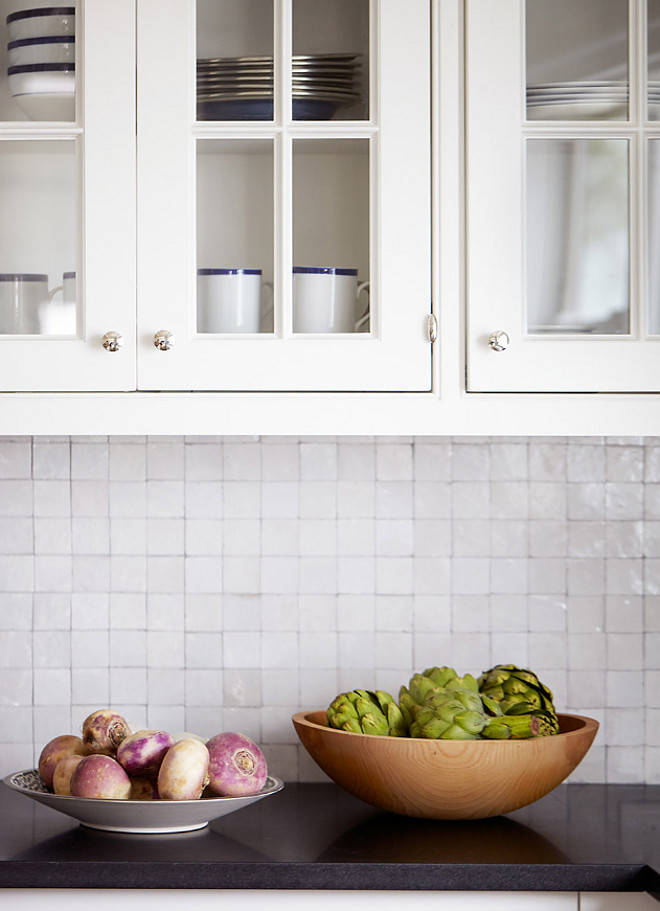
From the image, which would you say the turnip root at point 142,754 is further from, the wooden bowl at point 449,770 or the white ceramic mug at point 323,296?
the white ceramic mug at point 323,296

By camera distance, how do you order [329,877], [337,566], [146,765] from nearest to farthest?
[329,877], [146,765], [337,566]

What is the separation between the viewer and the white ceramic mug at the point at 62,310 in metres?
1.37

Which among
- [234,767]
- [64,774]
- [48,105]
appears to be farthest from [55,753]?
[48,105]

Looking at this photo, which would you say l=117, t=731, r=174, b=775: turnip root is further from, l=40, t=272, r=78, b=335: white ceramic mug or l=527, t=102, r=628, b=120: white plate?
l=527, t=102, r=628, b=120: white plate

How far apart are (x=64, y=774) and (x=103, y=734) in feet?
0.24

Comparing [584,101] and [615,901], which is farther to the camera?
[584,101]

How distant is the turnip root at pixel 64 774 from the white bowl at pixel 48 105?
88 cm

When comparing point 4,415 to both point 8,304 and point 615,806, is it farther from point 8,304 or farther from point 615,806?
point 615,806

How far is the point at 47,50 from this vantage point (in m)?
1.38

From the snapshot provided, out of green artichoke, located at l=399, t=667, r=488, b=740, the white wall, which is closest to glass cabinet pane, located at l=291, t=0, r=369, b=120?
the white wall

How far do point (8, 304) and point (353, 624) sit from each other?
761 mm

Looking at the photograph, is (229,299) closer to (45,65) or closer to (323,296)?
(323,296)

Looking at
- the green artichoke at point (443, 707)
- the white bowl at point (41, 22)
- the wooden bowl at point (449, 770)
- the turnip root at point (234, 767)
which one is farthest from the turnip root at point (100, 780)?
the white bowl at point (41, 22)

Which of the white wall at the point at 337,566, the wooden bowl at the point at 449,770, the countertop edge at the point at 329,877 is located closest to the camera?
the countertop edge at the point at 329,877
